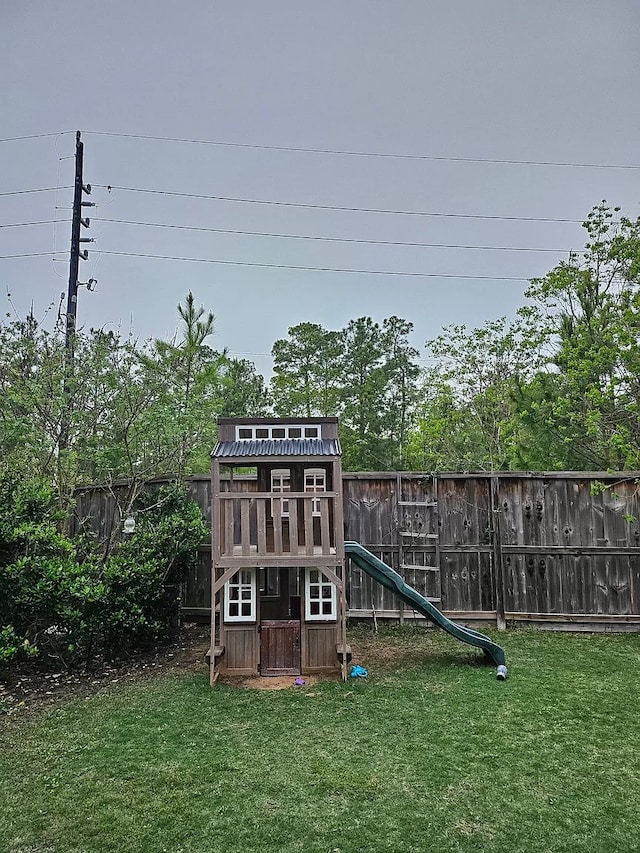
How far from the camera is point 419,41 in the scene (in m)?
8.21

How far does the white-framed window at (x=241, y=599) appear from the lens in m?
5.39

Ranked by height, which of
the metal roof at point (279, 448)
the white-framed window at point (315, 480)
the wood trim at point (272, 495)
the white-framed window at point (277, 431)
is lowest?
the wood trim at point (272, 495)

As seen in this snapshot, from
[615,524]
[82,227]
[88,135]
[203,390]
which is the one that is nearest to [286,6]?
[88,135]

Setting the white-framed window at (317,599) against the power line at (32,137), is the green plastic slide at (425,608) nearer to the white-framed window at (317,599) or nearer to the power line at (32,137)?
the white-framed window at (317,599)

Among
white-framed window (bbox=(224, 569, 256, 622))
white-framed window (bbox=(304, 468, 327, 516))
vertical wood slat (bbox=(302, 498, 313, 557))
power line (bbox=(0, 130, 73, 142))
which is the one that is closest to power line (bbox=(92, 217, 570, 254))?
power line (bbox=(0, 130, 73, 142))

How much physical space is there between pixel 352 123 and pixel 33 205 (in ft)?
18.9

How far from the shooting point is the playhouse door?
5328 mm

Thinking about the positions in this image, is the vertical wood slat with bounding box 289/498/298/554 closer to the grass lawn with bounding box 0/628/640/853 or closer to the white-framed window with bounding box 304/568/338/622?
the white-framed window with bounding box 304/568/338/622

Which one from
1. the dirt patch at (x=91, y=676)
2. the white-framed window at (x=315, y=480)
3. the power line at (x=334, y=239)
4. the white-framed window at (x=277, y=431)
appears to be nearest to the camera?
the dirt patch at (x=91, y=676)

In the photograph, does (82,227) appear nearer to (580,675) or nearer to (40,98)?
(40,98)

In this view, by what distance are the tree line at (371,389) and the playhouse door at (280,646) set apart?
221 cm

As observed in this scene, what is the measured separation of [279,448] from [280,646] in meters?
1.88

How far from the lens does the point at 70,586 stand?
486 cm

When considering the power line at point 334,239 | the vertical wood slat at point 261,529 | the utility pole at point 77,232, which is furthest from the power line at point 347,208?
the vertical wood slat at point 261,529
